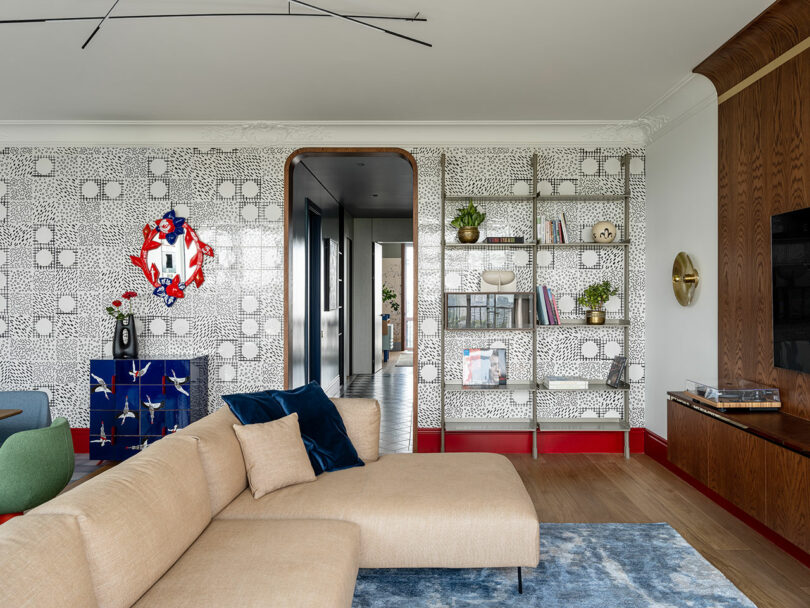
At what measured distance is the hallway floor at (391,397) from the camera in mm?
5320

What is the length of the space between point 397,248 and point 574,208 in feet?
30.3

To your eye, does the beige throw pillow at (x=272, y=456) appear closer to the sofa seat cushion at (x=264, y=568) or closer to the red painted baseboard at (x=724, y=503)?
the sofa seat cushion at (x=264, y=568)

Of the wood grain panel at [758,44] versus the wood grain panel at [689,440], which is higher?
the wood grain panel at [758,44]

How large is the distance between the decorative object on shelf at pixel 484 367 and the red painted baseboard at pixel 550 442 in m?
0.45

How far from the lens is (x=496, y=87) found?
4.03 metres

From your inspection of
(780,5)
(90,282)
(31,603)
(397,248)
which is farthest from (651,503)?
(397,248)

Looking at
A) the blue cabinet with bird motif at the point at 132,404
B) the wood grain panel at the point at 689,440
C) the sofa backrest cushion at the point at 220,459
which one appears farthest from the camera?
the blue cabinet with bird motif at the point at 132,404

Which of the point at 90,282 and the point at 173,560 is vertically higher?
A: the point at 90,282

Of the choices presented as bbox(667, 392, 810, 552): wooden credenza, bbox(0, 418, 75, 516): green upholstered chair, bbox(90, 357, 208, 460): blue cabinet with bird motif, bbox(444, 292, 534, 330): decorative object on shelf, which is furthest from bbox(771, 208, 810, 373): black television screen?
bbox(90, 357, 208, 460): blue cabinet with bird motif

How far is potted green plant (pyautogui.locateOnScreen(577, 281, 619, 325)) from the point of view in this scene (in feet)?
15.4

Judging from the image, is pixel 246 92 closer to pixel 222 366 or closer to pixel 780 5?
pixel 222 366

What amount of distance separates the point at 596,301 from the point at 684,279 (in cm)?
79

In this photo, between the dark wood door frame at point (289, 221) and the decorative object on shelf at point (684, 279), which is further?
the dark wood door frame at point (289, 221)

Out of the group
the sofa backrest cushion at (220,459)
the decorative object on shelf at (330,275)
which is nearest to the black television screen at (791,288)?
the sofa backrest cushion at (220,459)
